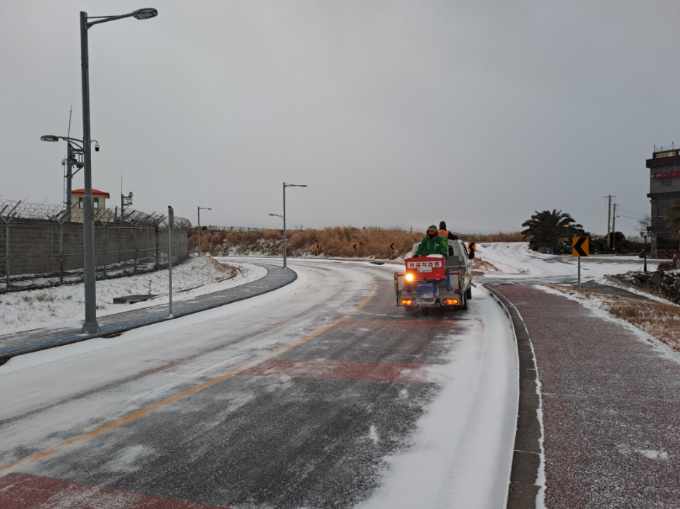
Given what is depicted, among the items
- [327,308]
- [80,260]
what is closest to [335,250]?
[80,260]

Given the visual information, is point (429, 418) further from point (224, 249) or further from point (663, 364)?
point (224, 249)

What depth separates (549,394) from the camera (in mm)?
5832

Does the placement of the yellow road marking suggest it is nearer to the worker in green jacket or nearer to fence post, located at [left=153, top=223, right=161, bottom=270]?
the worker in green jacket

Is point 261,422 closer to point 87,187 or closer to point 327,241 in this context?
point 87,187

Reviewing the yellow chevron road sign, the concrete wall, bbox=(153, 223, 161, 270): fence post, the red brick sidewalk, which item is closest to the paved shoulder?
the concrete wall

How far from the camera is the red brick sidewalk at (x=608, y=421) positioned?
3.65 m

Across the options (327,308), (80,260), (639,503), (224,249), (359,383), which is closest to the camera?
(639,503)

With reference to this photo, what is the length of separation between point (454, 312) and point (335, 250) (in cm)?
4254

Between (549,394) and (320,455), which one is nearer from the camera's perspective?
(320,455)

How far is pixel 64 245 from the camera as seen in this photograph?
21.6 metres

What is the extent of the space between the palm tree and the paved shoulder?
44.8m

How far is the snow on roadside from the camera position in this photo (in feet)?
25.8

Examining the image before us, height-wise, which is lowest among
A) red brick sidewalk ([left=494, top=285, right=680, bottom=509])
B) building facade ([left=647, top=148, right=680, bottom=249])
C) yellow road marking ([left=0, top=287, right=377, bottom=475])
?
yellow road marking ([left=0, top=287, right=377, bottom=475])

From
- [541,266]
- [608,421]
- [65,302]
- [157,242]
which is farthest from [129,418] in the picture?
[541,266]
